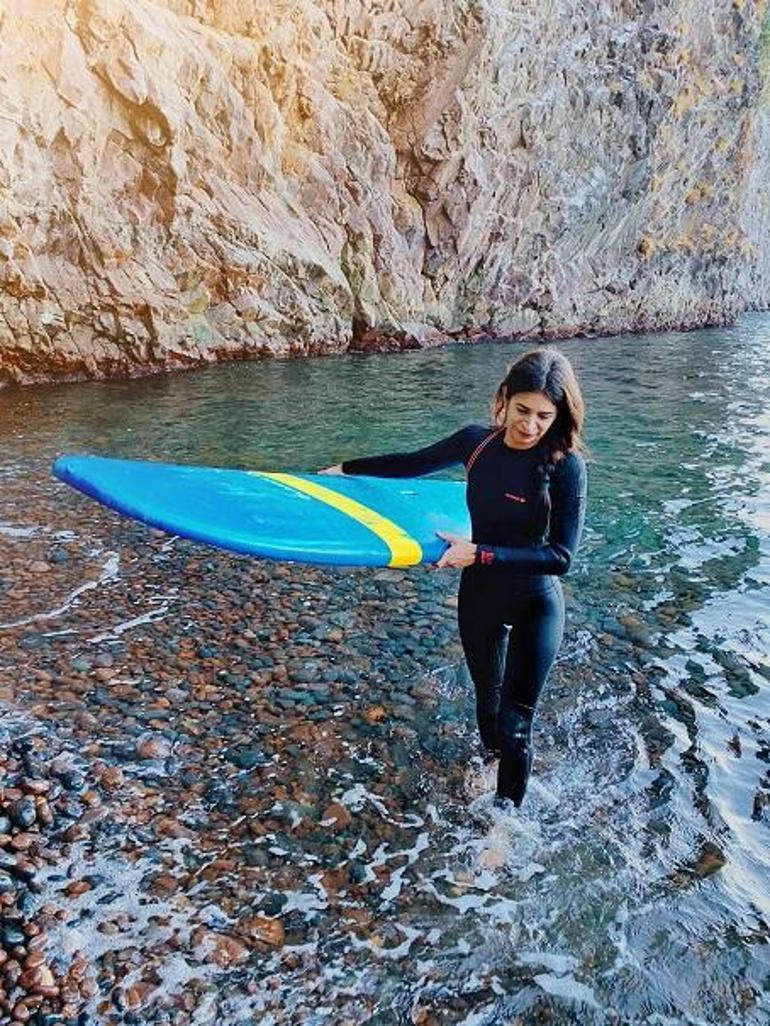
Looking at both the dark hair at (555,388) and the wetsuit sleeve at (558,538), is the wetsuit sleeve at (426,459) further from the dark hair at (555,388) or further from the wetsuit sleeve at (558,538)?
the wetsuit sleeve at (558,538)

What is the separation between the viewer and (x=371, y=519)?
16.8 ft

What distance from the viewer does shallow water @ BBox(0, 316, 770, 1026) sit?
341 centimetres

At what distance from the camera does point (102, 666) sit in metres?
5.66

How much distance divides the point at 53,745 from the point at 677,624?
4880 mm

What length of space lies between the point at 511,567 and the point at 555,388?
0.84 metres

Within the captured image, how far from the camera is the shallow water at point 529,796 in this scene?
134 inches

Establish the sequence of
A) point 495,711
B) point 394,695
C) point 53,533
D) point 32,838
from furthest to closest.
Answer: point 53,533
point 394,695
point 495,711
point 32,838

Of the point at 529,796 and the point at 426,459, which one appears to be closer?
the point at 426,459

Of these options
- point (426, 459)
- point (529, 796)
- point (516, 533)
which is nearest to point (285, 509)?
point (426, 459)

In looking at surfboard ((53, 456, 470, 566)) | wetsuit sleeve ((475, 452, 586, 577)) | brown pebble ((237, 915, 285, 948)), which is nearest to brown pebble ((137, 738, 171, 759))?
surfboard ((53, 456, 470, 566))

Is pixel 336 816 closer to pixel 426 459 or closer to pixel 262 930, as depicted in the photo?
pixel 262 930

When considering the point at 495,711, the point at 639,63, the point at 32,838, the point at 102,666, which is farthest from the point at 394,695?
the point at 639,63

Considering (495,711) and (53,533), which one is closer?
(495,711)

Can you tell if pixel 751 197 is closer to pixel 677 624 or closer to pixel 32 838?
pixel 677 624
